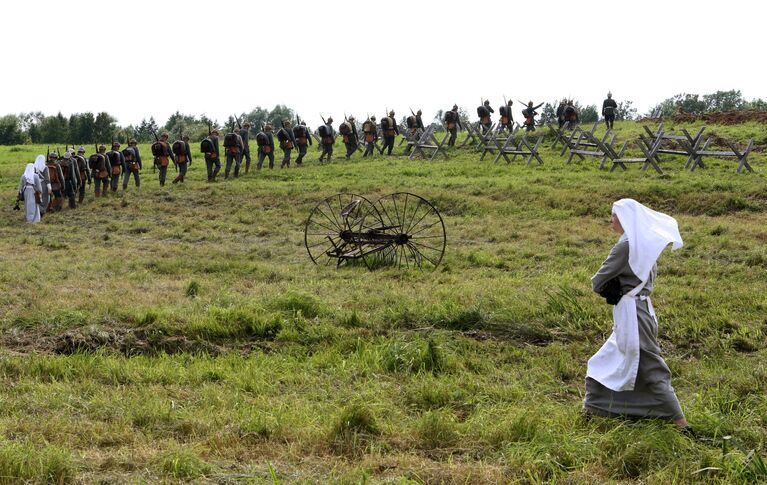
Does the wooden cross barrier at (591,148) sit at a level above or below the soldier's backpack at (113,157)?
below

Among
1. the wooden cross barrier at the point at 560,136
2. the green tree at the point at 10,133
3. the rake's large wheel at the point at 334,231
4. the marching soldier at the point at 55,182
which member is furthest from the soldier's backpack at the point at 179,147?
the green tree at the point at 10,133

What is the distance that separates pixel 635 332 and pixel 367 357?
293 cm

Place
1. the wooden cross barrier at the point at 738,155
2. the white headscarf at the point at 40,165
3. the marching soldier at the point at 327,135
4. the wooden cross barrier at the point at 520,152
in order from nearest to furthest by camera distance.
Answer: the wooden cross barrier at the point at 738,155, the white headscarf at the point at 40,165, the wooden cross barrier at the point at 520,152, the marching soldier at the point at 327,135

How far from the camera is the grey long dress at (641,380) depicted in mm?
5793

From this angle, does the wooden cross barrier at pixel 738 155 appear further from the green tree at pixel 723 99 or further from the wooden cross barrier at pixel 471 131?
the green tree at pixel 723 99

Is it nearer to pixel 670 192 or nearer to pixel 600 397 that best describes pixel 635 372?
pixel 600 397

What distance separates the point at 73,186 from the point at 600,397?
20706 mm

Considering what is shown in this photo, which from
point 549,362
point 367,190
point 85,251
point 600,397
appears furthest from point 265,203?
point 600,397

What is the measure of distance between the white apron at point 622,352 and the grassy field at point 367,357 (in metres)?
0.31

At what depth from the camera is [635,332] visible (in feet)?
19.0

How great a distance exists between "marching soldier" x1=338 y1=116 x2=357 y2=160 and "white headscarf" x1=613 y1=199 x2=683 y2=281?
993 inches

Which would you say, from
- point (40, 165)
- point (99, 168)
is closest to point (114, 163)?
point (99, 168)

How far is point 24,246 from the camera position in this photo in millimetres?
16453

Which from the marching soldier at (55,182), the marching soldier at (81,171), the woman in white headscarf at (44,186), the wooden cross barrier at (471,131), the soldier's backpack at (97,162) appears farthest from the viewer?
the wooden cross barrier at (471,131)
